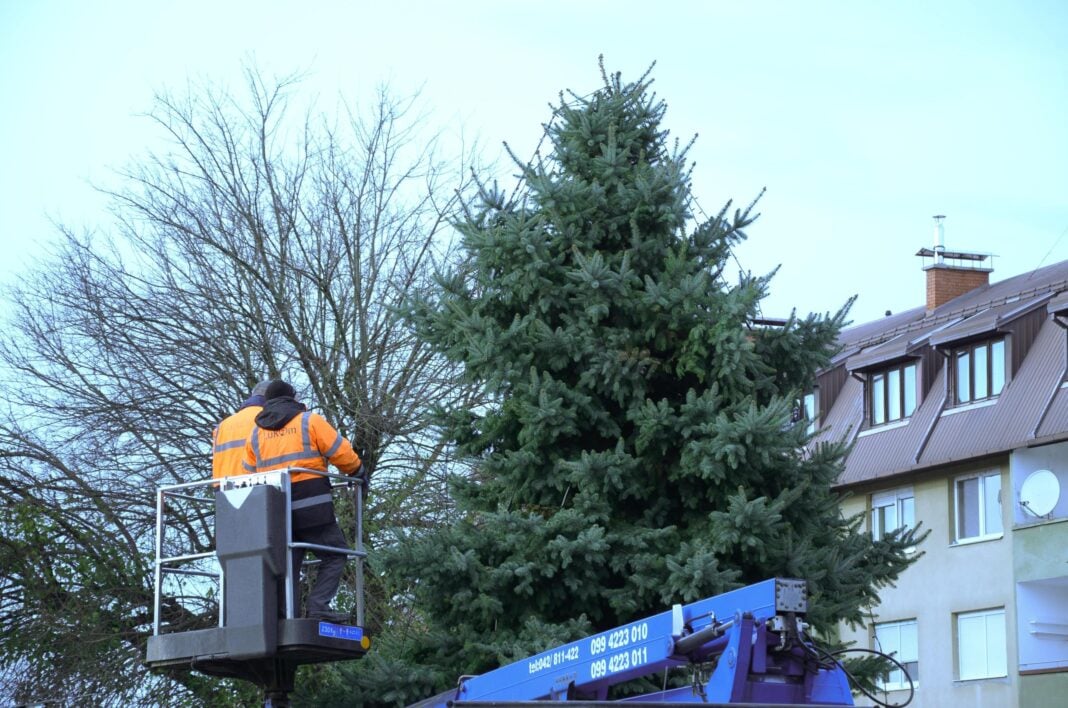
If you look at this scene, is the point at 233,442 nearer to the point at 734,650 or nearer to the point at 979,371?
the point at 734,650

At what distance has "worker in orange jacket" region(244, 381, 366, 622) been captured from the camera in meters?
10.8

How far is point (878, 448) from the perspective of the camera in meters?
36.7

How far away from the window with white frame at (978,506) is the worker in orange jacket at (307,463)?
25008 millimetres

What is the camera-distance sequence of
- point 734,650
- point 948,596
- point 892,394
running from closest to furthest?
point 734,650 < point 948,596 < point 892,394

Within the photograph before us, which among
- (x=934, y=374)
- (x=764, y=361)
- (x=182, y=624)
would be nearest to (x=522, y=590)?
(x=764, y=361)

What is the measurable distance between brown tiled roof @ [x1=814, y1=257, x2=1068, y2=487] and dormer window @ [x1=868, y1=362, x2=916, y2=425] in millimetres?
295

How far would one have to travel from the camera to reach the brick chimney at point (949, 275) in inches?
1604

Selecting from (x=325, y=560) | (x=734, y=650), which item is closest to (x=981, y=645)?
(x=325, y=560)

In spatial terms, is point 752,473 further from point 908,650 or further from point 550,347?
point 908,650

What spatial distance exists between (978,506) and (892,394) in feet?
12.7

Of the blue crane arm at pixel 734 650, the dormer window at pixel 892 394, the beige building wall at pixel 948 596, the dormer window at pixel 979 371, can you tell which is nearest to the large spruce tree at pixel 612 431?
the blue crane arm at pixel 734 650

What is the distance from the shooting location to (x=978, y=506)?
34.2 meters

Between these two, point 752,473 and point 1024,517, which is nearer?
point 752,473

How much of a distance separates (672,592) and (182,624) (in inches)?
403
